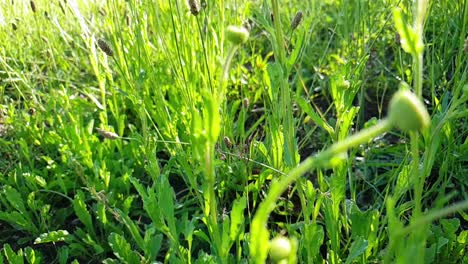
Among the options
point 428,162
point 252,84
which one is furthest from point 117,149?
point 428,162

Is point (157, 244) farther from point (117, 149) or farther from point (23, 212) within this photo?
point (117, 149)

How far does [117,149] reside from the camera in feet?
5.88

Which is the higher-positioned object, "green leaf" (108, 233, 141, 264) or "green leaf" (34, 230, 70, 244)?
"green leaf" (108, 233, 141, 264)

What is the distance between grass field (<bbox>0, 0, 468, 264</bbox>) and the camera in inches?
38.1

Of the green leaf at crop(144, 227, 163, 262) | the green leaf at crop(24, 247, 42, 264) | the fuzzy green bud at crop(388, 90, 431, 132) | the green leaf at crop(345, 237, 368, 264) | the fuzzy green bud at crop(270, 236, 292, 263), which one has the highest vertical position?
the fuzzy green bud at crop(388, 90, 431, 132)

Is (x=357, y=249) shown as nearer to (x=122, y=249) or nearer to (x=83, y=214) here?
(x=122, y=249)

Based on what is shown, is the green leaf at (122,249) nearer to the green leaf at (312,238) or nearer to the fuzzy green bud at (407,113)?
the green leaf at (312,238)

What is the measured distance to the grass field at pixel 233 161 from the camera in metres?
0.97

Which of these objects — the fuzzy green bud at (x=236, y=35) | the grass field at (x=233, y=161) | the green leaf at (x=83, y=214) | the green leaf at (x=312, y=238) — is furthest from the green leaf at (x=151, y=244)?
the fuzzy green bud at (x=236, y=35)

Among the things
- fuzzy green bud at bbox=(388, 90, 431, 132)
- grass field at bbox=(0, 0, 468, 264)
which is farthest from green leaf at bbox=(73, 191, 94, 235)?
fuzzy green bud at bbox=(388, 90, 431, 132)

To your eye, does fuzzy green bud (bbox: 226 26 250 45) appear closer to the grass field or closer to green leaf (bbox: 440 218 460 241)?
the grass field

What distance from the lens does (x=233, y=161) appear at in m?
1.52

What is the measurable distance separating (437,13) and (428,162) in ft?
3.26

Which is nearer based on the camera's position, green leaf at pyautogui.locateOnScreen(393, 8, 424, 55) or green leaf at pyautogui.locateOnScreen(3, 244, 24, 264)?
green leaf at pyautogui.locateOnScreen(393, 8, 424, 55)
